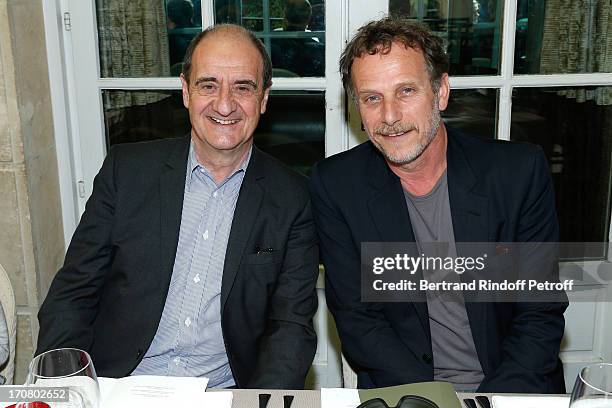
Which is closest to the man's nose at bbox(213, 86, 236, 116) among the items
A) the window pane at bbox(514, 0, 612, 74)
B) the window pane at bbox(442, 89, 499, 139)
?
the window pane at bbox(442, 89, 499, 139)

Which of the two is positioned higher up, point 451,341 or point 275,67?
point 275,67

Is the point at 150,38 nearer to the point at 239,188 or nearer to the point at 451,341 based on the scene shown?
the point at 239,188

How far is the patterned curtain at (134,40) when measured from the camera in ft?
7.83

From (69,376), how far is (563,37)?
204cm

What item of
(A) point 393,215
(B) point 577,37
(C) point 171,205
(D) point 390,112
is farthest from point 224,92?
(B) point 577,37

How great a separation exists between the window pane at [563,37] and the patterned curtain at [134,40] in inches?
50.9

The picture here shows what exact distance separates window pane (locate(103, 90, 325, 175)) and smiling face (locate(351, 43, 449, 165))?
660mm

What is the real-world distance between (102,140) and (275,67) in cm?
72

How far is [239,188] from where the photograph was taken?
1.88 metres

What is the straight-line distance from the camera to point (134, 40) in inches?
95.3

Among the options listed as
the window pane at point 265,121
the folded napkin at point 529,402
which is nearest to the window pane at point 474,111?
the window pane at point 265,121

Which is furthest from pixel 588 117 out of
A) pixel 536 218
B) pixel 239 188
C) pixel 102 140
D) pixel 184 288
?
pixel 102 140

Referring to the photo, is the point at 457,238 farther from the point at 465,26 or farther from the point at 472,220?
the point at 465,26

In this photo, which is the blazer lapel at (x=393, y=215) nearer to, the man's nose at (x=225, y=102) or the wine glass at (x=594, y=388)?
the man's nose at (x=225, y=102)
